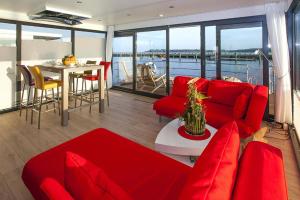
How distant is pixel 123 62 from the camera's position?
6.66 m

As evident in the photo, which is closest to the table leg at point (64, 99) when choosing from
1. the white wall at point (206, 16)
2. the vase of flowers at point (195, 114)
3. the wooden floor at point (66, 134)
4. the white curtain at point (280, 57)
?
the wooden floor at point (66, 134)

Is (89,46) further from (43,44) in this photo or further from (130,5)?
(130,5)

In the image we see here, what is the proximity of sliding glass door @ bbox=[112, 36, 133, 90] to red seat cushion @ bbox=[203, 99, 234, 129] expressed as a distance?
12.6 ft

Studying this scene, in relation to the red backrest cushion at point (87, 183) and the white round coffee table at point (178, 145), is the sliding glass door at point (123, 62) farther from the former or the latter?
the red backrest cushion at point (87, 183)

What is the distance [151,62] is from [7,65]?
364 cm

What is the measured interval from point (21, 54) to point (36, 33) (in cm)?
67

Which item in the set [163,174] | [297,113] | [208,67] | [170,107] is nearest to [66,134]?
[170,107]

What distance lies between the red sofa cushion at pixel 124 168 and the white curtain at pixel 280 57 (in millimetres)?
2810

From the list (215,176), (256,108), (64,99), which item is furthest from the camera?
(64,99)

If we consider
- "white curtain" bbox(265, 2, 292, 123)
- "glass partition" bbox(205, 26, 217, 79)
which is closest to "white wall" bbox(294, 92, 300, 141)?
"white curtain" bbox(265, 2, 292, 123)

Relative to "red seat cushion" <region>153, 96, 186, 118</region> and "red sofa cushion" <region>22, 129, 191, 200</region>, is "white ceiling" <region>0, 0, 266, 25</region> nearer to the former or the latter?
"red seat cushion" <region>153, 96, 186, 118</region>

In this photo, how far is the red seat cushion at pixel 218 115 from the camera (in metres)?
2.74

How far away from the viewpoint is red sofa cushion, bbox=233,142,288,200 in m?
0.72

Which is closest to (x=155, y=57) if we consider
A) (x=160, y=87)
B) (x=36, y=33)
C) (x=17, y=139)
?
(x=160, y=87)
